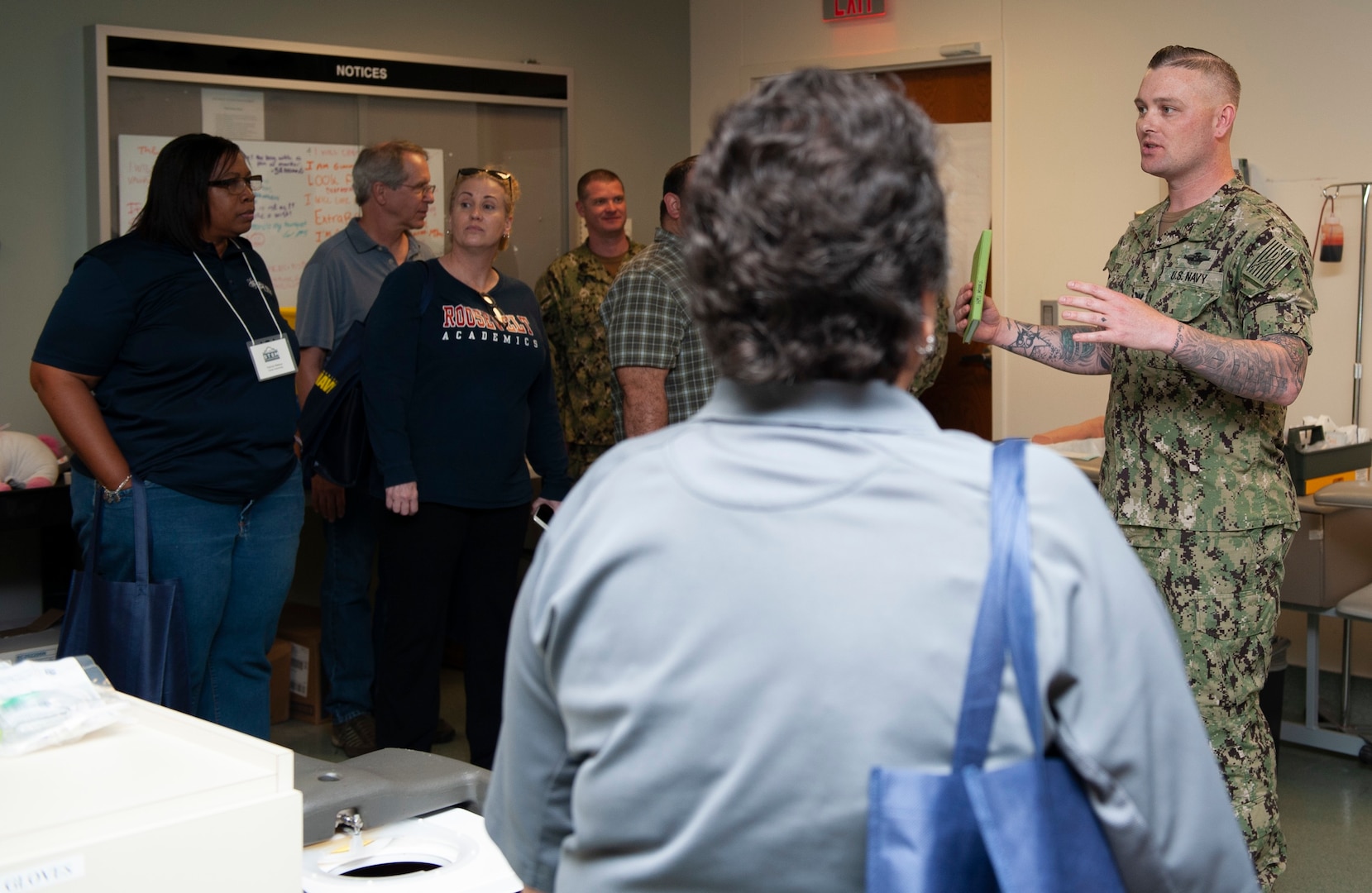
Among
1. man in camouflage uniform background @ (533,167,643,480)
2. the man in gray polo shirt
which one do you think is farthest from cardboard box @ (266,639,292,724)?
man in camouflage uniform background @ (533,167,643,480)

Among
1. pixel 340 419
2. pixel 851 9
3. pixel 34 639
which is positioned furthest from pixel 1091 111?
pixel 34 639

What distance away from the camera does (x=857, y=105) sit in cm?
82

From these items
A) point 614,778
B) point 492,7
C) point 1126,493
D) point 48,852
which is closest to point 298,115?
point 492,7

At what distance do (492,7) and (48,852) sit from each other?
451 cm

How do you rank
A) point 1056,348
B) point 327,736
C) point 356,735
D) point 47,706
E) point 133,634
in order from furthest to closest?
point 327,736
point 356,735
point 1056,348
point 133,634
point 47,706

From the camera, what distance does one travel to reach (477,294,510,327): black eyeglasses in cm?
305

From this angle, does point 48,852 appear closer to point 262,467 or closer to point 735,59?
point 262,467

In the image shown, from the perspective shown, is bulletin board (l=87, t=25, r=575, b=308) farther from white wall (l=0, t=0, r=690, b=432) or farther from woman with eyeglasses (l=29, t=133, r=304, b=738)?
woman with eyeglasses (l=29, t=133, r=304, b=738)

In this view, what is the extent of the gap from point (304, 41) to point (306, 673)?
225cm

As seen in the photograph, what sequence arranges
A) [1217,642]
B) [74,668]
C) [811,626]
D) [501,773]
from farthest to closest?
[1217,642] < [74,668] < [501,773] < [811,626]

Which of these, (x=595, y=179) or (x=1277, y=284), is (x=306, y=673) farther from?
(x=1277, y=284)

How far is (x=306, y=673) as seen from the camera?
394cm

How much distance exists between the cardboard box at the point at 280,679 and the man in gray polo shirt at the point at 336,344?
5.8 inches

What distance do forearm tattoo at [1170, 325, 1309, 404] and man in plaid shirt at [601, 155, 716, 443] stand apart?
3.15 ft
